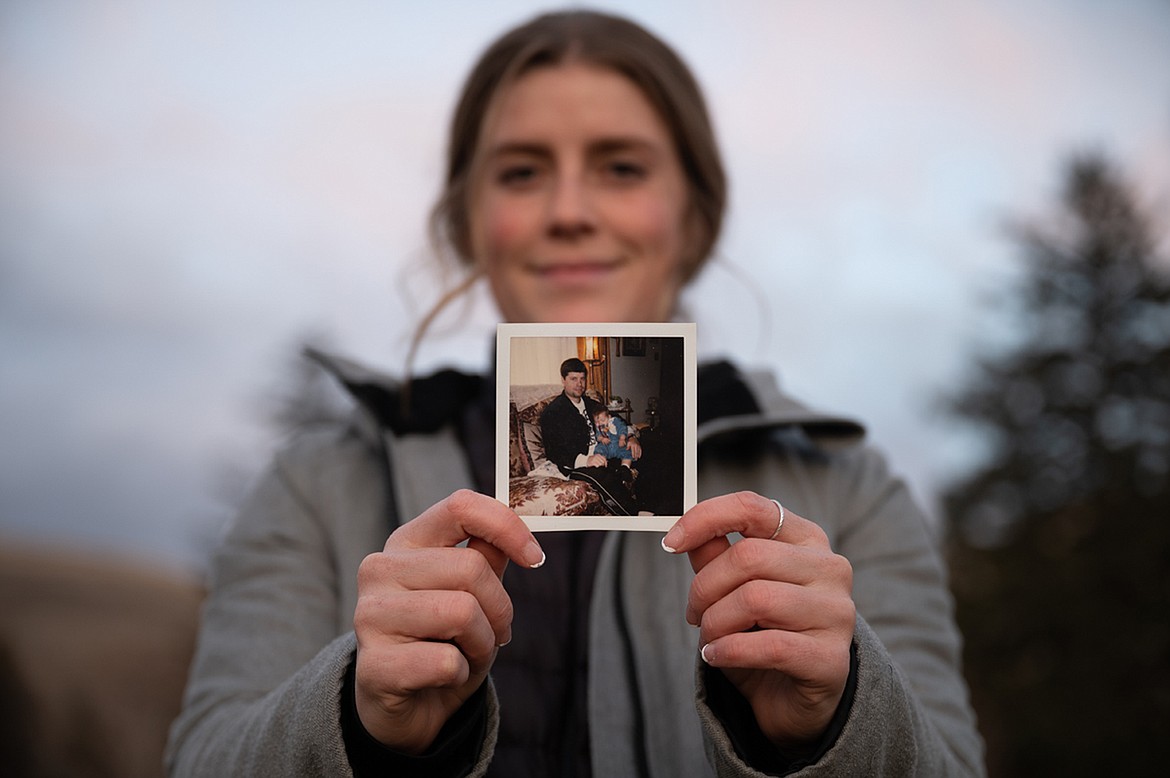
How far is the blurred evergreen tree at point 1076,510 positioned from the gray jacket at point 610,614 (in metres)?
9.89

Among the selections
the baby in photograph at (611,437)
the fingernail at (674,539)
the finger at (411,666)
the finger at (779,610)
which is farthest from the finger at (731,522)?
the finger at (411,666)

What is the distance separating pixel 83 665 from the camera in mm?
7266

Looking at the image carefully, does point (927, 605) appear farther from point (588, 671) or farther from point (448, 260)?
point (448, 260)

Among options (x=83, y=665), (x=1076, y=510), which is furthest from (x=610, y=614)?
(x=1076, y=510)

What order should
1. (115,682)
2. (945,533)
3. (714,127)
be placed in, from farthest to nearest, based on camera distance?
1. (945,533)
2. (115,682)
3. (714,127)

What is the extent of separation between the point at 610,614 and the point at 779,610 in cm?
89

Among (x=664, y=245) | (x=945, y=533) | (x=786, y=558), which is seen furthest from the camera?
(x=945, y=533)

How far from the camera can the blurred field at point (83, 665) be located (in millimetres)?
6723

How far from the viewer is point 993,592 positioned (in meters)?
11.6

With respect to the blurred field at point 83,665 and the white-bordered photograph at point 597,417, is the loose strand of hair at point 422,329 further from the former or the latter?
the blurred field at point 83,665

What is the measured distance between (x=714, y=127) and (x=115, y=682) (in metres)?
7.02

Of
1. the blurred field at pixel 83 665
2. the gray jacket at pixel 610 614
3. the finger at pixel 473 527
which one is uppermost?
the finger at pixel 473 527

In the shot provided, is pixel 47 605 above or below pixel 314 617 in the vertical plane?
below

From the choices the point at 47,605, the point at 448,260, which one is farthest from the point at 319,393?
the point at 448,260
